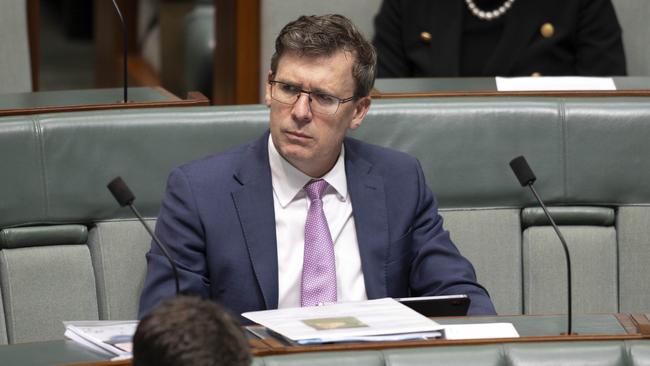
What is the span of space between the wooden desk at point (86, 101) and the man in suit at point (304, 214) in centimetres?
31

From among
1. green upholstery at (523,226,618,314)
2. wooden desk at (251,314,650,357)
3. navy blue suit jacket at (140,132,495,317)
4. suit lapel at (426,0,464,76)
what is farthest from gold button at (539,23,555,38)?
wooden desk at (251,314,650,357)

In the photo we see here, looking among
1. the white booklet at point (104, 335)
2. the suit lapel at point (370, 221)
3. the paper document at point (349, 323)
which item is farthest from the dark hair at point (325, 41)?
the white booklet at point (104, 335)

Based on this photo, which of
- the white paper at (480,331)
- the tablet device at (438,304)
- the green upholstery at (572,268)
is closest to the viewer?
the white paper at (480,331)

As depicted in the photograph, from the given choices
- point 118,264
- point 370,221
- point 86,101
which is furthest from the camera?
point 86,101

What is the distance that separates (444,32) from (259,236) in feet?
3.60

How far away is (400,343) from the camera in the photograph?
1640 mm

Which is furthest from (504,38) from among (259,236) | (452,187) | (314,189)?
(259,236)

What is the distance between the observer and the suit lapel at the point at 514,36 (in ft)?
10.1

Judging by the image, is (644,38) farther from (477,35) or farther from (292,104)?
(292,104)

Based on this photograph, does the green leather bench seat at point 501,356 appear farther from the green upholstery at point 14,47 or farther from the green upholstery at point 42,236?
the green upholstery at point 14,47

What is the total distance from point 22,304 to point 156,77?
2.35 m

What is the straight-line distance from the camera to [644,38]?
3.26 metres

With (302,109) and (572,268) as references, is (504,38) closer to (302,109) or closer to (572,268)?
(572,268)

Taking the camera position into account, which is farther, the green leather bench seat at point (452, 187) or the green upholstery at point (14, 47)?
the green upholstery at point (14, 47)
